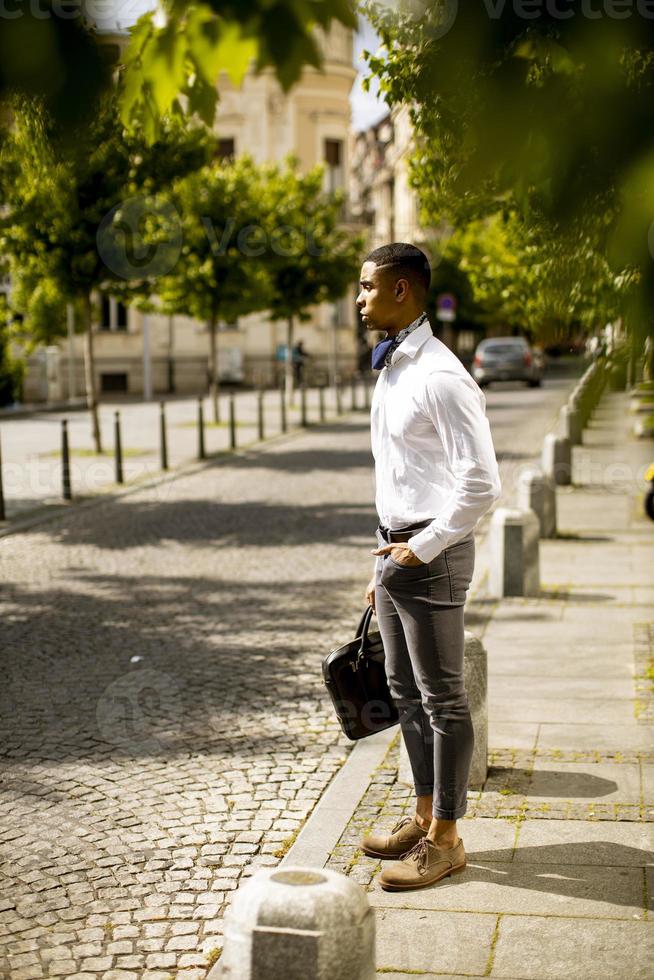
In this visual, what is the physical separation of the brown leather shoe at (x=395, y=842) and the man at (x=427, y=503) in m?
0.09

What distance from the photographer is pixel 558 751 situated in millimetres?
5797

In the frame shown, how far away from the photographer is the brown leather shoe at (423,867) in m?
4.23

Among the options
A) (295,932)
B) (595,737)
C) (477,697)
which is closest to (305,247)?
(595,737)

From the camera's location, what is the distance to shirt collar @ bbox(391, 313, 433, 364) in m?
4.19

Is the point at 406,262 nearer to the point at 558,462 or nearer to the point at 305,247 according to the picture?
the point at 558,462

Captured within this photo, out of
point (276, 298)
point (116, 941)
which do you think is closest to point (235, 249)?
→ point (276, 298)

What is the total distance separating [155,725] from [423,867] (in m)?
2.49

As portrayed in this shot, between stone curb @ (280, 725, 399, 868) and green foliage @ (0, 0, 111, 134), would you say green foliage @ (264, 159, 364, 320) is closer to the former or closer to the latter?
stone curb @ (280, 725, 399, 868)

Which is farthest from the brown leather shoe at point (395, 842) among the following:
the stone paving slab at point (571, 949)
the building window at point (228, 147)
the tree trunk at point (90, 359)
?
the building window at point (228, 147)

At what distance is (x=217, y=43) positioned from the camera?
203 centimetres

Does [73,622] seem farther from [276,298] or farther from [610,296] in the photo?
[276,298]

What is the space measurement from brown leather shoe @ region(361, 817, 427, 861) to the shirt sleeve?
1.04 metres

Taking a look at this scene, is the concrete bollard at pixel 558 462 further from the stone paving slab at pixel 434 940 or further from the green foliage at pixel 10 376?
the green foliage at pixel 10 376

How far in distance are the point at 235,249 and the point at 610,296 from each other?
25.6 m
